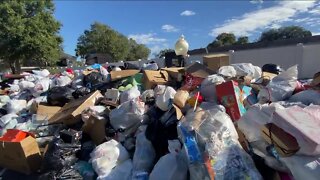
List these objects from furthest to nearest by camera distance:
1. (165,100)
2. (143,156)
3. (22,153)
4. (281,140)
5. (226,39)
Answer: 1. (226,39)
2. (165,100)
3. (22,153)
4. (143,156)
5. (281,140)

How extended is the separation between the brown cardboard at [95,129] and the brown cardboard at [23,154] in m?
0.67

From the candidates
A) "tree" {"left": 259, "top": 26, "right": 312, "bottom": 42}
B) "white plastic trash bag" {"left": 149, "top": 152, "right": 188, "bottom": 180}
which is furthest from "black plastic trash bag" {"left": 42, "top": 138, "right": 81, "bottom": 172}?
"tree" {"left": 259, "top": 26, "right": 312, "bottom": 42}

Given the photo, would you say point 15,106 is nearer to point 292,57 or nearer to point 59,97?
point 59,97

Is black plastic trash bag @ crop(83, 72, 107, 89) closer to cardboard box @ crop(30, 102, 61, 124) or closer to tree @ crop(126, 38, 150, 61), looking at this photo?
cardboard box @ crop(30, 102, 61, 124)

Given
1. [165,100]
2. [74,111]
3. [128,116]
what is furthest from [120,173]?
[74,111]

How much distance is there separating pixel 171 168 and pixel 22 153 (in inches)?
78.3

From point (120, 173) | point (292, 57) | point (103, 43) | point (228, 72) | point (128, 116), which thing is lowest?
point (120, 173)

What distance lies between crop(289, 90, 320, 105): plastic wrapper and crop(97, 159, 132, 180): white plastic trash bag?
6.43 ft

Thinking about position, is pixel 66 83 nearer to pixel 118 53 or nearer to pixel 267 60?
pixel 267 60

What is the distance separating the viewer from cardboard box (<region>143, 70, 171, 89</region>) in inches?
203

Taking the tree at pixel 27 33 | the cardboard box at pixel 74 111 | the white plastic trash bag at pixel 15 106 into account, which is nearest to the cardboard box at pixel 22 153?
the cardboard box at pixel 74 111

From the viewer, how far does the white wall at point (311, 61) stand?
1062cm

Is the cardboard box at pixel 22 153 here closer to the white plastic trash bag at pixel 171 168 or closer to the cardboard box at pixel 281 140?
the white plastic trash bag at pixel 171 168

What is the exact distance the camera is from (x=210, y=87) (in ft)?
13.4
